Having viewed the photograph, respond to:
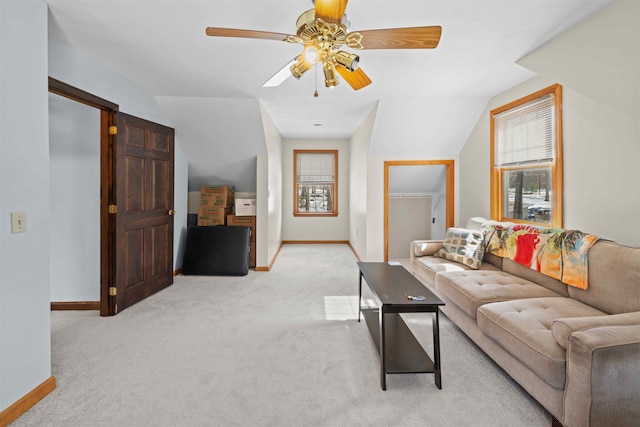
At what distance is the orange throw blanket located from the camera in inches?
92.5

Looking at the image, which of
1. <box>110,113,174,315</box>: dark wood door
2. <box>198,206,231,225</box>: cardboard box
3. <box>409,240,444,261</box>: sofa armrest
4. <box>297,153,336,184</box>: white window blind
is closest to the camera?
<box>110,113,174,315</box>: dark wood door

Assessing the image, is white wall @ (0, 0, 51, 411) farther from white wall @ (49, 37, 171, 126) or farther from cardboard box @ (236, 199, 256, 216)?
cardboard box @ (236, 199, 256, 216)

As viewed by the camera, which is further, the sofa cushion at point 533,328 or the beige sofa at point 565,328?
the sofa cushion at point 533,328

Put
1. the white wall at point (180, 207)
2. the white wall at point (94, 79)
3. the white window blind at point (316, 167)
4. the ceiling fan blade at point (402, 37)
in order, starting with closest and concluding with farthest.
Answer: the ceiling fan blade at point (402, 37) < the white wall at point (94, 79) < the white wall at point (180, 207) < the white window blind at point (316, 167)

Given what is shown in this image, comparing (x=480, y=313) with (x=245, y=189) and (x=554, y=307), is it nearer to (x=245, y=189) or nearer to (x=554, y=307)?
(x=554, y=307)

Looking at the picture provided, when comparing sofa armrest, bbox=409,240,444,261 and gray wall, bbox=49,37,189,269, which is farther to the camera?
sofa armrest, bbox=409,240,444,261

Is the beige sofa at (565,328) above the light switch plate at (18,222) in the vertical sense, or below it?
below

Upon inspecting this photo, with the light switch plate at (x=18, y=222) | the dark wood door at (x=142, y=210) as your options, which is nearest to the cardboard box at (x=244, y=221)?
the dark wood door at (x=142, y=210)

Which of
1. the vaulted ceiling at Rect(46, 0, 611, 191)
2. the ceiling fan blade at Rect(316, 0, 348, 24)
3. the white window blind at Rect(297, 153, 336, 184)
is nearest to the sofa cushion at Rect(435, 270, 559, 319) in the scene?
the vaulted ceiling at Rect(46, 0, 611, 191)

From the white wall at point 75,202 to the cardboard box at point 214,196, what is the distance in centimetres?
191

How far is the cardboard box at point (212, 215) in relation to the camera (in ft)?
16.9

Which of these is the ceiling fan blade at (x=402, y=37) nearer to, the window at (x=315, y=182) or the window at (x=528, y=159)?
the window at (x=528, y=159)

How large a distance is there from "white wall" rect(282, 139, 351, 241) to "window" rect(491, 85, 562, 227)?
3653 mm

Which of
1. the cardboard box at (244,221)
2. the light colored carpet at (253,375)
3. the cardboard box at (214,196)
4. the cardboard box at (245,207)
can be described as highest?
the cardboard box at (214,196)
